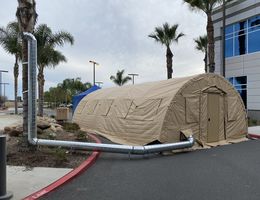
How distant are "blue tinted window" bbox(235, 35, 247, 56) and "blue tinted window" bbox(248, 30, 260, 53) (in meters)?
0.58

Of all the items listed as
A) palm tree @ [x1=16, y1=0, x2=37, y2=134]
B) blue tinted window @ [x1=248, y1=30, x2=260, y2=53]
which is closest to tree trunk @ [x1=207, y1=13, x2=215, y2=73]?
blue tinted window @ [x1=248, y1=30, x2=260, y2=53]

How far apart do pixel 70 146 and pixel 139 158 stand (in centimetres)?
216

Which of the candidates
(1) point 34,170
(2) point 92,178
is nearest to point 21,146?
(1) point 34,170

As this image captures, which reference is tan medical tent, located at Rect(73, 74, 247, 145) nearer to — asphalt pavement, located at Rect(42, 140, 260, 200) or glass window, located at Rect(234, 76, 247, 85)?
asphalt pavement, located at Rect(42, 140, 260, 200)

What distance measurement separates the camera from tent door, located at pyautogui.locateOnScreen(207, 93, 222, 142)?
14.9m

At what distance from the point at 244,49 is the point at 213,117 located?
15.2 m

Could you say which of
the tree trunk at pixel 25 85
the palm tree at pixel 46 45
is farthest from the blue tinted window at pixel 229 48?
the tree trunk at pixel 25 85

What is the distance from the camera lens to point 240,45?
95.7ft

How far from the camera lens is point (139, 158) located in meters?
11.2

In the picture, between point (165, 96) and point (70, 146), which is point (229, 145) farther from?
point (70, 146)

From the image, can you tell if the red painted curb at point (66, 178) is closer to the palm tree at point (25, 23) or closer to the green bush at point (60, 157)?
the green bush at point (60, 157)

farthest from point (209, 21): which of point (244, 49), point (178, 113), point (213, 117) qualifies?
point (178, 113)

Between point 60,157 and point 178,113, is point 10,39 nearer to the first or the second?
point 178,113

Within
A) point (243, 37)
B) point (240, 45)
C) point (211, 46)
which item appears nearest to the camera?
point (211, 46)
